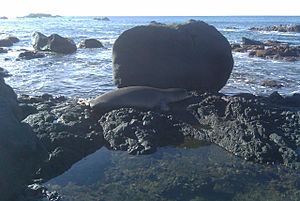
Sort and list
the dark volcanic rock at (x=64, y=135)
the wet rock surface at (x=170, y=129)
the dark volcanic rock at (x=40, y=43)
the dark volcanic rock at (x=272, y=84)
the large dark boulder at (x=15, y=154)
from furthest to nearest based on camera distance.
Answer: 1. the dark volcanic rock at (x=40, y=43)
2. the dark volcanic rock at (x=272, y=84)
3. the wet rock surface at (x=170, y=129)
4. the dark volcanic rock at (x=64, y=135)
5. the large dark boulder at (x=15, y=154)

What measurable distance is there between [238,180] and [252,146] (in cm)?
136

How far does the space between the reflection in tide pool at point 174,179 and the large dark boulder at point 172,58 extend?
198 inches

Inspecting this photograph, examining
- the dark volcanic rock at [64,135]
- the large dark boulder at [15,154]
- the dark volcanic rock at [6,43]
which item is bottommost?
the dark volcanic rock at [6,43]

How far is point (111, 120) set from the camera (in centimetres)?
1045

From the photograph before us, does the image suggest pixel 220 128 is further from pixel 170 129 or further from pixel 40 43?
pixel 40 43

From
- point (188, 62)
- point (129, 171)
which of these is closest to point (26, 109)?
point (129, 171)

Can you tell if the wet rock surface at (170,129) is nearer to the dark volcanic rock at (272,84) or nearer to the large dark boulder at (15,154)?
the large dark boulder at (15,154)

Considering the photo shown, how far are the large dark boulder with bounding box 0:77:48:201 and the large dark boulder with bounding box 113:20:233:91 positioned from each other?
7.17 metres

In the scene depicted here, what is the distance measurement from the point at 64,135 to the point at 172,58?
225 inches

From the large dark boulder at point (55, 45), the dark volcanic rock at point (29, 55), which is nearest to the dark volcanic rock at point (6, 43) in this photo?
the large dark boulder at point (55, 45)

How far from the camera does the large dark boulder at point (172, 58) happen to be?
549 inches

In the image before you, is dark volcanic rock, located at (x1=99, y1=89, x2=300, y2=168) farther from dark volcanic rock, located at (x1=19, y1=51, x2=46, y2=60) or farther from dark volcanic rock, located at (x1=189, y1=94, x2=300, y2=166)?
dark volcanic rock, located at (x1=19, y1=51, x2=46, y2=60)

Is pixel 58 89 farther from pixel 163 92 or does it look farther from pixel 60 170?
pixel 60 170

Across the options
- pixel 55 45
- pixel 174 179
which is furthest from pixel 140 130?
pixel 55 45
